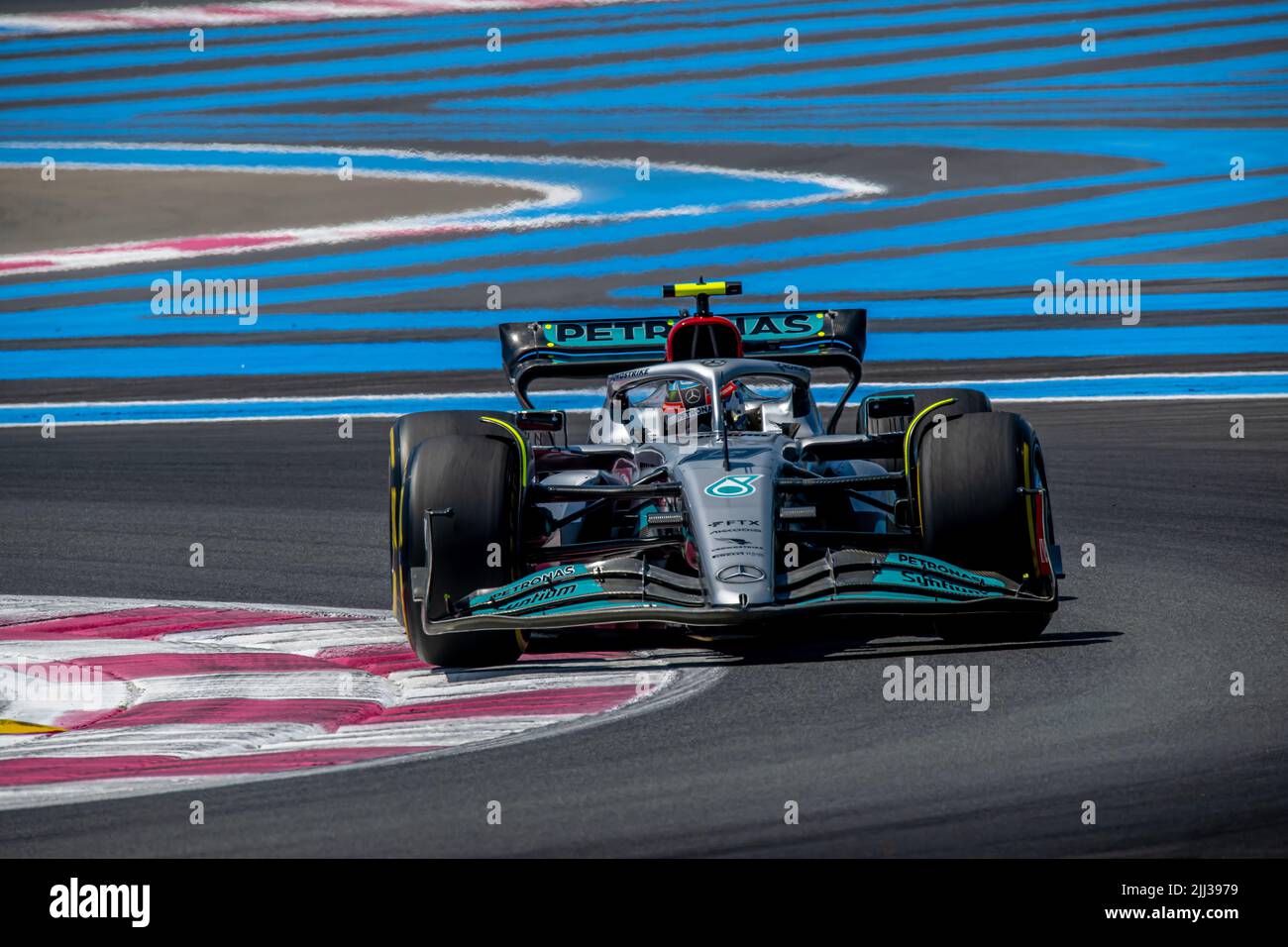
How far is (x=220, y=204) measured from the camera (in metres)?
24.7

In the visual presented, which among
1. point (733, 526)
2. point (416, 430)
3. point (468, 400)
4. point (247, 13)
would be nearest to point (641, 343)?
point (416, 430)

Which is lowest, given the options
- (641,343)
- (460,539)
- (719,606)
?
(719,606)

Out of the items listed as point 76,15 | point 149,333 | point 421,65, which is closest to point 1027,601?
point 149,333

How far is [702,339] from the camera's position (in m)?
10.2

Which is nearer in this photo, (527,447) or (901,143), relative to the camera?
(527,447)

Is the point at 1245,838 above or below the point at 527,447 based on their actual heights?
below

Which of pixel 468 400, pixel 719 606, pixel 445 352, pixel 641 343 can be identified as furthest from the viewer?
pixel 445 352

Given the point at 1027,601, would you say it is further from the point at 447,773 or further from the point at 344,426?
the point at 344,426

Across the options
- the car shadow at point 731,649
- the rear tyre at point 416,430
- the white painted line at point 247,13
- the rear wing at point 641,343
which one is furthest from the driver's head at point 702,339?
the white painted line at point 247,13

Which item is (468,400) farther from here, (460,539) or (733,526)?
(733,526)

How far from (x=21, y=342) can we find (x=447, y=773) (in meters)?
15.5

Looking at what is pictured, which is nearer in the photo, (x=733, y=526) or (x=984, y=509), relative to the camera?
(x=733, y=526)

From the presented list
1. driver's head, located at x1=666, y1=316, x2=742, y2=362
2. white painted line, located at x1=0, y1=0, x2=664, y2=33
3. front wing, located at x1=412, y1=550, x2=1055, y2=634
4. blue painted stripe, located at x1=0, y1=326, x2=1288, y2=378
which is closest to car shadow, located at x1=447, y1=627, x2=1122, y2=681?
front wing, located at x1=412, y1=550, x2=1055, y2=634

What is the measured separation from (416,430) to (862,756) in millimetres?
3688
